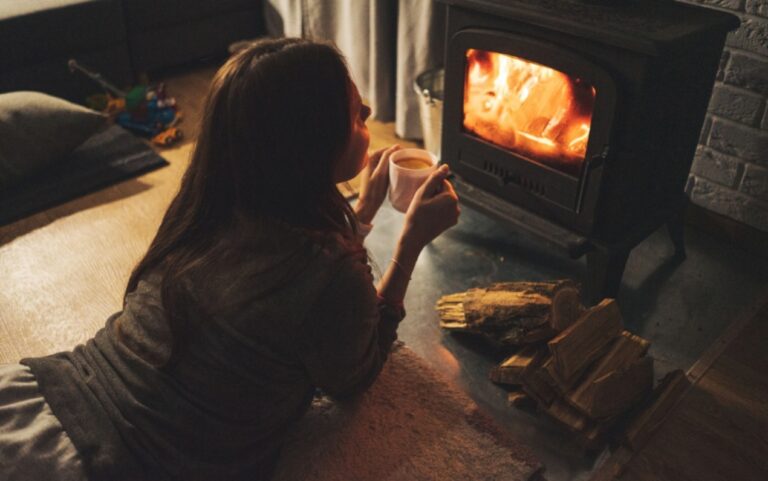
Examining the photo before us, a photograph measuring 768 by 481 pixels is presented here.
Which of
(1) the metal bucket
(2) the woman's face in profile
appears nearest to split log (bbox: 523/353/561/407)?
(2) the woman's face in profile

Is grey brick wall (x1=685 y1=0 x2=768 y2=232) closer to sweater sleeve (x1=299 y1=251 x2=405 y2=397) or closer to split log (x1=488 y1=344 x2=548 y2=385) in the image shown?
split log (x1=488 y1=344 x2=548 y2=385)

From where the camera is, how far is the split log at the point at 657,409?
1.30 m

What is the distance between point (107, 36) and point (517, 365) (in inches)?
84.6

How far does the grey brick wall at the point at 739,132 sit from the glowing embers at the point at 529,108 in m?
0.48

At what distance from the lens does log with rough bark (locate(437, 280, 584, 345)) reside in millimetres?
1418

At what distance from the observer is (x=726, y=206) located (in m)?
1.83

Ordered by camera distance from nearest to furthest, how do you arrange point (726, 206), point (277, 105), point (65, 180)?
1. point (277, 105)
2. point (726, 206)
3. point (65, 180)

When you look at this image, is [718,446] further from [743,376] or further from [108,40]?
[108,40]

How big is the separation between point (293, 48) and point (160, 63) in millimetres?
2320

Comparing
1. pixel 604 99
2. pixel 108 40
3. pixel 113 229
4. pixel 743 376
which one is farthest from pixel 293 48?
pixel 108 40

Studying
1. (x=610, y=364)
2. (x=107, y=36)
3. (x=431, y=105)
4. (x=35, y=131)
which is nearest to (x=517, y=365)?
(x=610, y=364)

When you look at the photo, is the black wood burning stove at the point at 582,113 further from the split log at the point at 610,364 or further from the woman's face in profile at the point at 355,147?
the woman's face in profile at the point at 355,147

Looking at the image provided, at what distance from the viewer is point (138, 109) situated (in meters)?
2.56

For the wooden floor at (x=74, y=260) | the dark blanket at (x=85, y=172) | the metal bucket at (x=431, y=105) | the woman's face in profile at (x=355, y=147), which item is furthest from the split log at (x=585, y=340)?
the dark blanket at (x=85, y=172)
